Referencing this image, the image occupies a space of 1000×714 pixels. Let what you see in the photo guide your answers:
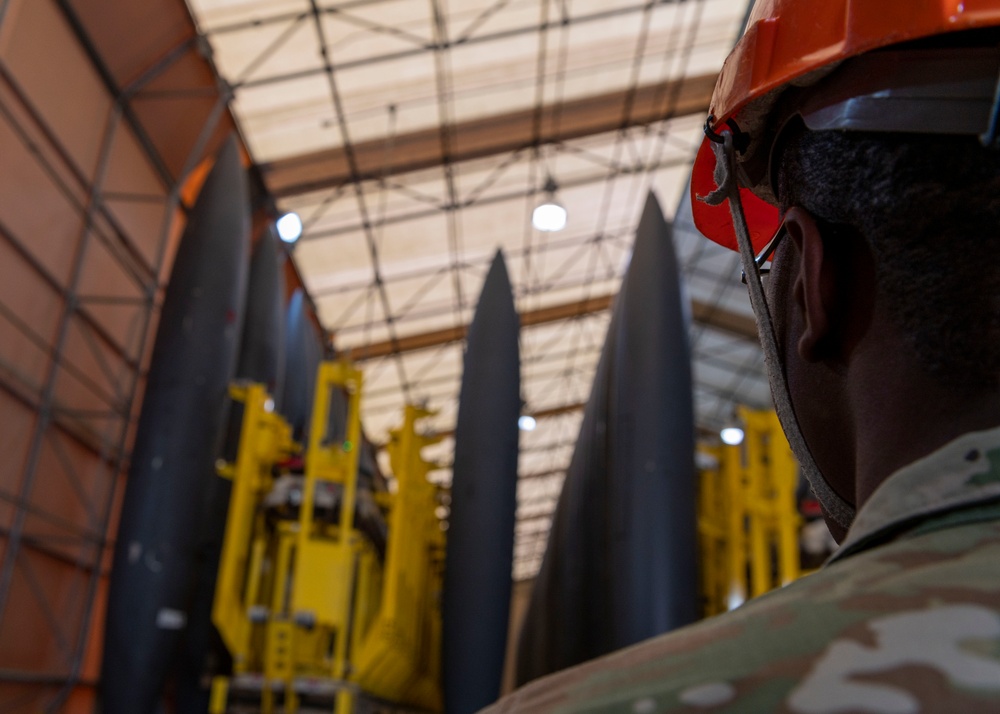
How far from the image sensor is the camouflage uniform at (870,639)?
0.51 metres

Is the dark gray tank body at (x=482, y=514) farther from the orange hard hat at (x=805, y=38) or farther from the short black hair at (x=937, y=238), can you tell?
the short black hair at (x=937, y=238)

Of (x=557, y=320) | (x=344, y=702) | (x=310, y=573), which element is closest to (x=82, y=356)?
(x=310, y=573)

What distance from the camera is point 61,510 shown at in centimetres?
970

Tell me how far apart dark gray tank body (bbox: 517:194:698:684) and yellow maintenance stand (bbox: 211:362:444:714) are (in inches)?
65.0

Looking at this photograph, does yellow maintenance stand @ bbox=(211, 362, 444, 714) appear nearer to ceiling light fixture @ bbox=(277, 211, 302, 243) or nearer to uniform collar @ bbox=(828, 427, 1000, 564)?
ceiling light fixture @ bbox=(277, 211, 302, 243)

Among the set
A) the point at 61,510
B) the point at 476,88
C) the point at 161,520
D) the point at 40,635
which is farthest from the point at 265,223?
the point at 161,520

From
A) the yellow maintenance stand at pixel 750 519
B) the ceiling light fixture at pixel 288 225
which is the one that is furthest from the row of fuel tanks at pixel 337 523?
the yellow maintenance stand at pixel 750 519

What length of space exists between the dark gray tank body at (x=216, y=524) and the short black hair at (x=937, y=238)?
700 cm

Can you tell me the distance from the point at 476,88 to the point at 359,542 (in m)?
9.00

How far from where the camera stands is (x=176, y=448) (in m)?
7.07

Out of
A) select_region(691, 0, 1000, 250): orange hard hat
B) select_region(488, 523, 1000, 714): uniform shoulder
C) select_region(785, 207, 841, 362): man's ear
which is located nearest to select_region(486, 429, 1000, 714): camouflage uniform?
select_region(488, 523, 1000, 714): uniform shoulder

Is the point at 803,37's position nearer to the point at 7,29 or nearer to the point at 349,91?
the point at 7,29

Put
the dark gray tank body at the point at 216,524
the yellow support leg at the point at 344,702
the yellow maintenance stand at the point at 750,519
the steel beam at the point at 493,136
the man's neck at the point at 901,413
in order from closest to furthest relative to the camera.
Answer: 1. the man's neck at the point at 901,413
2. the yellow support leg at the point at 344,702
3. the yellow maintenance stand at the point at 750,519
4. the dark gray tank body at the point at 216,524
5. the steel beam at the point at 493,136

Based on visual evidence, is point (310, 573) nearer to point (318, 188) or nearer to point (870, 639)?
point (870, 639)
